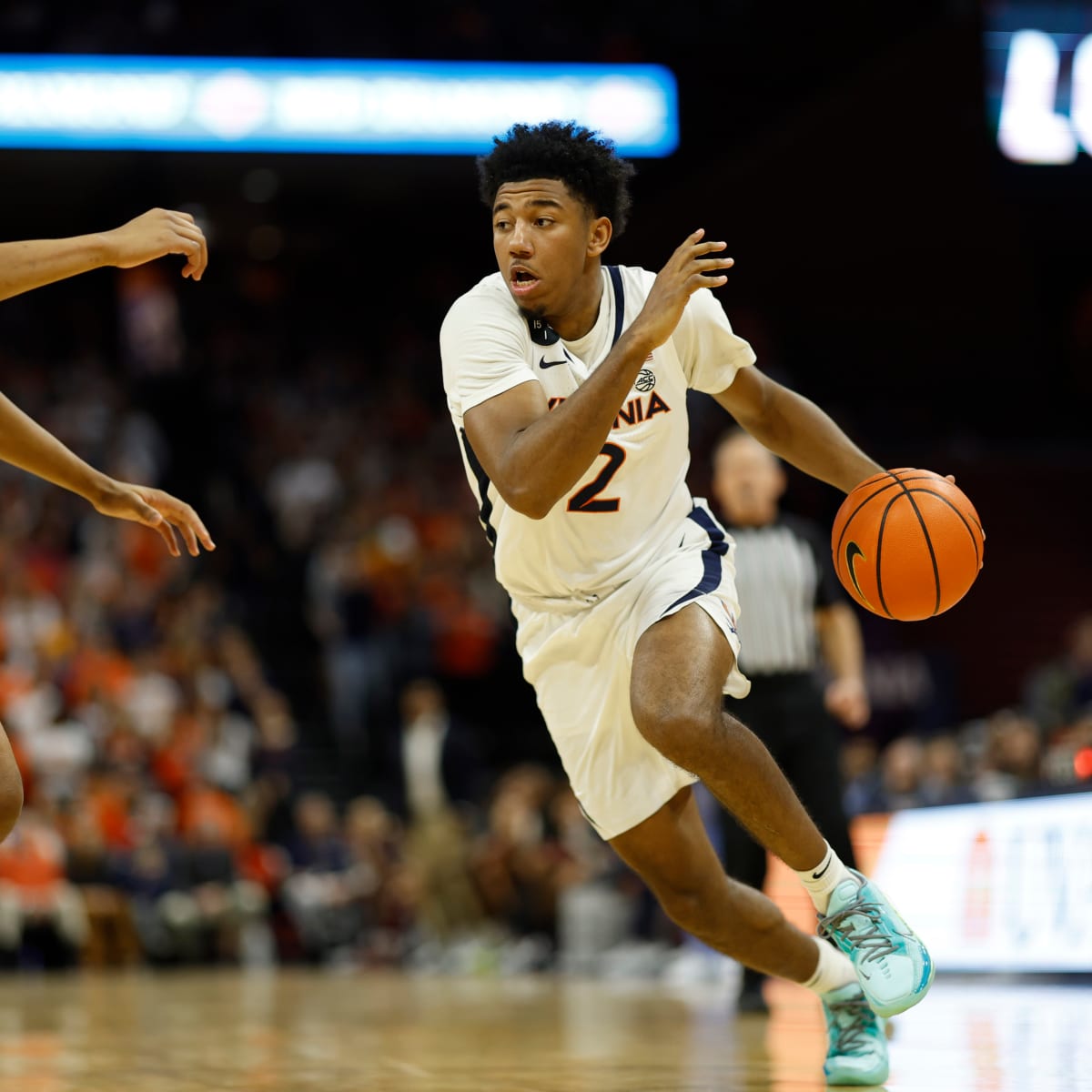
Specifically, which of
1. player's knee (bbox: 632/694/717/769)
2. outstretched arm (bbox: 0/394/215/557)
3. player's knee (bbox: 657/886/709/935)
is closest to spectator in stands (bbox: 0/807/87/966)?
outstretched arm (bbox: 0/394/215/557)

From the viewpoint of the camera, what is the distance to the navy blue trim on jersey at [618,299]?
4.53m

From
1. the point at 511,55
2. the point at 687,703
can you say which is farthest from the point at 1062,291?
the point at 687,703

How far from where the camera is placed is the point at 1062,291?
71.5 feet

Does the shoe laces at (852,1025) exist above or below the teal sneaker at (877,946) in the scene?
below

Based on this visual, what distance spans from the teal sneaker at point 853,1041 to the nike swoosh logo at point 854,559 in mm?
1039

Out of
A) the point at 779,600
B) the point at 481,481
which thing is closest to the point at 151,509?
the point at 481,481

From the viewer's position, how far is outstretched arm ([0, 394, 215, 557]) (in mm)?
4305

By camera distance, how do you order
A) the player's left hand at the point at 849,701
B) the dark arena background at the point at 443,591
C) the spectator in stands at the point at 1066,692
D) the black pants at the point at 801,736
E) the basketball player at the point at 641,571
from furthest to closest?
1. the spectator in stands at the point at 1066,692
2. the dark arena background at the point at 443,591
3. the player's left hand at the point at 849,701
4. the black pants at the point at 801,736
5. the basketball player at the point at 641,571

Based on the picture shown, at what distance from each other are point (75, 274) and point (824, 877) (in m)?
2.39

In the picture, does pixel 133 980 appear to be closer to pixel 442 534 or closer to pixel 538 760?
pixel 538 760

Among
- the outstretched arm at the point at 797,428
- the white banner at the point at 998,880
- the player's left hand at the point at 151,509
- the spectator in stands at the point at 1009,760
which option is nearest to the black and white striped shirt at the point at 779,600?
the white banner at the point at 998,880

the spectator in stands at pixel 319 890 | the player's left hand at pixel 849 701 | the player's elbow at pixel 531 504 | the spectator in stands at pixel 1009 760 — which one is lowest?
the spectator in stands at pixel 319 890

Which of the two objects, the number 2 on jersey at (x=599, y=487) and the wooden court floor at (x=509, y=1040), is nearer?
the number 2 on jersey at (x=599, y=487)

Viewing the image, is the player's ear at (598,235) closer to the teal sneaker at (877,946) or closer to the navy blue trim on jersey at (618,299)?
the navy blue trim on jersey at (618,299)
